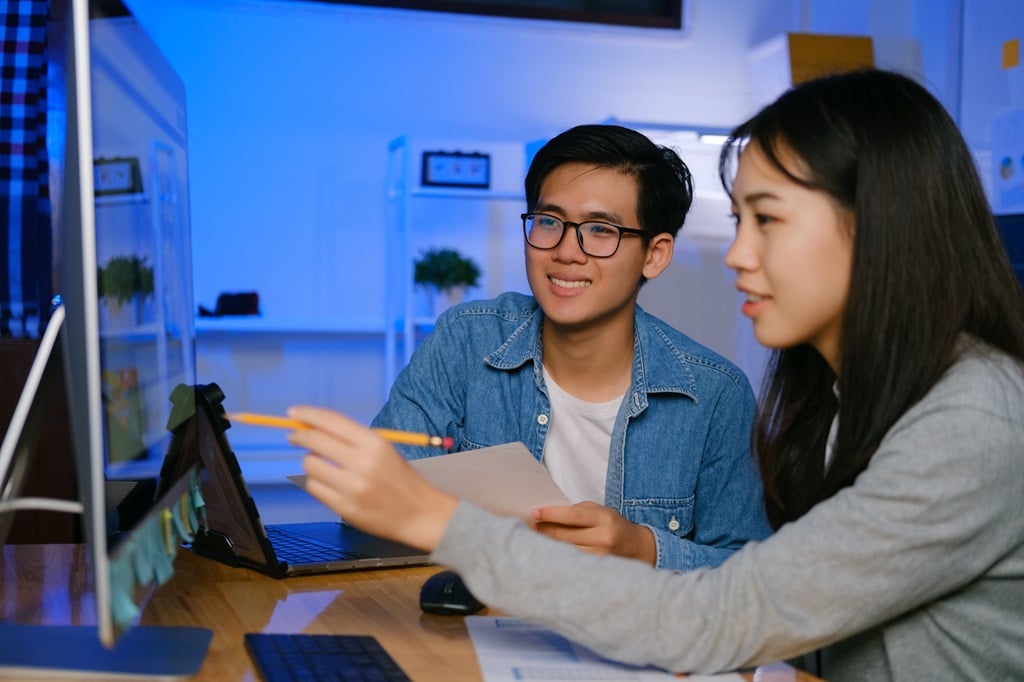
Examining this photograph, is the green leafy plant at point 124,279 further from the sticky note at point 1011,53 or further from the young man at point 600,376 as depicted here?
the sticky note at point 1011,53

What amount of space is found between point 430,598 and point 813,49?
153 inches

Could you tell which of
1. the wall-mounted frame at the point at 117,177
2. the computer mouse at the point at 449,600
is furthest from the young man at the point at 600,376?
the wall-mounted frame at the point at 117,177

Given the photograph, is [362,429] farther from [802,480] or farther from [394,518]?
[802,480]

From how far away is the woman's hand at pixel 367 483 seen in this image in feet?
2.92

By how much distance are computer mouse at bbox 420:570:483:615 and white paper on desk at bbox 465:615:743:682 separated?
0.03 meters

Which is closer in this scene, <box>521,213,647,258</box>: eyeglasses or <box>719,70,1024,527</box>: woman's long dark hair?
<box>719,70,1024,527</box>: woman's long dark hair

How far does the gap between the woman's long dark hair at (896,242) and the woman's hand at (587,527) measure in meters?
0.31

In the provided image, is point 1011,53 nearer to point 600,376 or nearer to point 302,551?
point 600,376

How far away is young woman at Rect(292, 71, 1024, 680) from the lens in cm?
92

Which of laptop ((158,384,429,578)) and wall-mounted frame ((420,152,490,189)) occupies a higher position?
wall-mounted frame ((420,152,490,189))

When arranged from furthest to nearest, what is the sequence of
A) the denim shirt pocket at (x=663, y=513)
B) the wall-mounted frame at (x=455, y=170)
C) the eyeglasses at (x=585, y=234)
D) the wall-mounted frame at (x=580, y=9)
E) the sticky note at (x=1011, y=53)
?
1. the wall-mounted frame at (x=580, y=9)
2. the wall-mounted frame at (x=455, y=170)
3. the sticky note at (x=1011, y=53)
4. the eyeglasses at (x=585, y=234)
5. the denim shirt pocket at (x=663, y=513)

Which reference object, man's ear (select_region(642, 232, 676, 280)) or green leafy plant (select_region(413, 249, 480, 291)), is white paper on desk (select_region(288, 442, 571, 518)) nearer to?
man's ear (select_region(642, 232, 676, 280))

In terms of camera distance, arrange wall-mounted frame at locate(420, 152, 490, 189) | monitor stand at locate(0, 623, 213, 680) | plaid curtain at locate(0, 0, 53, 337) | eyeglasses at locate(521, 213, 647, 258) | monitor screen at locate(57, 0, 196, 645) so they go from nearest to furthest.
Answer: monitor screen at locate(57, 0, 196, 645) → monitor stand at locate(0, 623, 213, 680) → eyeglasses at locate(521, 213, 647, 258) → plaid curtain at locate(0, 0, 53, 337) → wall-mounted frame at locate(420, 152, 490, 189)

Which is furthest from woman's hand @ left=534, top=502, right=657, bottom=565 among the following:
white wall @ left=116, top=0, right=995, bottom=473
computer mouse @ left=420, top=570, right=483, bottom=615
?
white wall @ left=116, top=0, right=995, bottom=473
